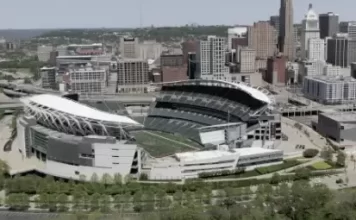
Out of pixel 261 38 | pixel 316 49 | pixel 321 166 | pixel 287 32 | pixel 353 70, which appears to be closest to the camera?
pixel 321 166

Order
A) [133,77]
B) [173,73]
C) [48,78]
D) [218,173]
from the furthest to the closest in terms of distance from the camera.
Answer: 1. [173,73]
2. [48,78]
3. [133,77]
4. [218,173]

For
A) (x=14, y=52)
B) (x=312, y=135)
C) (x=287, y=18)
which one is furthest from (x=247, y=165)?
(x=14, y=52)

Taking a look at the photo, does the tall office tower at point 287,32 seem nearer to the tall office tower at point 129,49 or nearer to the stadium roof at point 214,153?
the tall office tower at point 129,49

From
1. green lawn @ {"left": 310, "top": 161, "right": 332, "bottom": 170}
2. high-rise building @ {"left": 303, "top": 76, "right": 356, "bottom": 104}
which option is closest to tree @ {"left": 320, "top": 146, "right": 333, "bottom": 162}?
green lawn @ {"left": 310, "top": 161, "right": 332, "bottom": 170}

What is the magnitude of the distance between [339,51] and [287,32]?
11431 millimetres

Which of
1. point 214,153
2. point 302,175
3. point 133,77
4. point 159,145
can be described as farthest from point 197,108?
point 133,77

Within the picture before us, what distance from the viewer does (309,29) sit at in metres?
79.2

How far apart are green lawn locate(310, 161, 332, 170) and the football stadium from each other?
6.49 feet

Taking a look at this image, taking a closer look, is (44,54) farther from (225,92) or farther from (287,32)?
(225,92)

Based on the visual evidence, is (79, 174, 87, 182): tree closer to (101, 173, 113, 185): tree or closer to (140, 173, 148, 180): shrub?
(101, 173, 113, 185): tree

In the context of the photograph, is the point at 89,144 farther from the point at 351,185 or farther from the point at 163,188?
the point at 351,185

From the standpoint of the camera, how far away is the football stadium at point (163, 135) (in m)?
27.2

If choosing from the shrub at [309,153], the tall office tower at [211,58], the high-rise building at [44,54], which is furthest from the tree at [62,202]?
the high-rise building at [44,54]

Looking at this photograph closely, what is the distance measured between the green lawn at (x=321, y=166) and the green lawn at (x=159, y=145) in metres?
7.02
